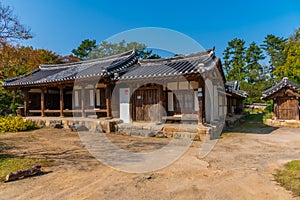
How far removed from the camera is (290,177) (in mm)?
4605

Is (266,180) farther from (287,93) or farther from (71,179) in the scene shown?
(287,93)

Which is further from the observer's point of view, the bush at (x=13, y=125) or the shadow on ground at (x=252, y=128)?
the shadow on ground at (x=252, y=128)

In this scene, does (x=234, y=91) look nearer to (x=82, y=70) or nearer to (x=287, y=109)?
(x=287, y=109)

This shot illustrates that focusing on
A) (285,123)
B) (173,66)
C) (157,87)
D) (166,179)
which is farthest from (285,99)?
(166,179)

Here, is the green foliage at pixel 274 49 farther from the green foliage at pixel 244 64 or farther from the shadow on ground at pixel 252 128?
the shadow on ground at pixel 252 128

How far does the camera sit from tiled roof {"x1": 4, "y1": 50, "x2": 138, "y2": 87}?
40.2ft

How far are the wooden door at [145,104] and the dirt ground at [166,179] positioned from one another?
15.4 ft

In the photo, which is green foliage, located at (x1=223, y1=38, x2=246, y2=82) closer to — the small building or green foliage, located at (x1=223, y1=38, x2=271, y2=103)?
green foliage, located at (x1=223, y1=38, x2=271, y2=103)

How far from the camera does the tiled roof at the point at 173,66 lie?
9952 mm

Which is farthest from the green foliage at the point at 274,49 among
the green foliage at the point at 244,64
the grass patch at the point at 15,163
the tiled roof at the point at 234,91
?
the grass patch at the point at 15,163

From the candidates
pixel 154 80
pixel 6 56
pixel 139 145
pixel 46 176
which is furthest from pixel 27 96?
pixel 46 176

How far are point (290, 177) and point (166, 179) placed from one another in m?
2.82

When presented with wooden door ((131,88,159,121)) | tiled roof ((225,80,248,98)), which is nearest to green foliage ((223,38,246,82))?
tiled roof ((225,80,248,98))

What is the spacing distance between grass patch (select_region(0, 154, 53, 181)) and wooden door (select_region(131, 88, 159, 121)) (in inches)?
261
